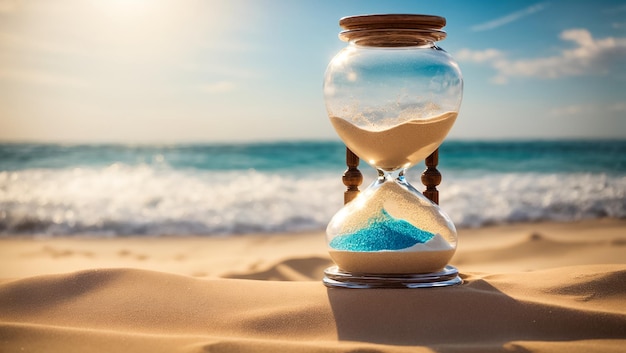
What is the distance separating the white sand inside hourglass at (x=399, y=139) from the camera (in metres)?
2.67

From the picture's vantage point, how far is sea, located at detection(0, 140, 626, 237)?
8.69m

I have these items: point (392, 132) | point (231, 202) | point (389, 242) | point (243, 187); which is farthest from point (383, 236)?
point (243, 187)

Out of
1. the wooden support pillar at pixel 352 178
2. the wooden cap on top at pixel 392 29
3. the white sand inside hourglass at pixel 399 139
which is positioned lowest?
the wooden support pillar at pixel 352 178

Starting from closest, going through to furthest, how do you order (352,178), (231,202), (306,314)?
(306,314)
(352,178)
(231,202)

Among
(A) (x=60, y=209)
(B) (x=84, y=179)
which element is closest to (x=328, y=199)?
(A) (x=60, y=209)

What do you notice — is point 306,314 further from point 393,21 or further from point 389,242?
point 393,21

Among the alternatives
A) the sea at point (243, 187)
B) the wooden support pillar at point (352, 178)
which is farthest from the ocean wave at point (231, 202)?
the wooden support pillar at point (352, 178)

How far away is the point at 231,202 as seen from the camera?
1000 cm

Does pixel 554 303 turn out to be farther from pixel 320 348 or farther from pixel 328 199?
pixel 328 199

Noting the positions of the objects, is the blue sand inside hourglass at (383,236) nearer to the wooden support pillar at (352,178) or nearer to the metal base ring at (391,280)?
the metal base ring at (391,280)

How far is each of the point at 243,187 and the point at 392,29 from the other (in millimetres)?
9270

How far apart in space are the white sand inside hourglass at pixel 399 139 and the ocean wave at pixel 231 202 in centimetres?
571

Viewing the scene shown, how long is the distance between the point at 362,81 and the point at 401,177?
41cm

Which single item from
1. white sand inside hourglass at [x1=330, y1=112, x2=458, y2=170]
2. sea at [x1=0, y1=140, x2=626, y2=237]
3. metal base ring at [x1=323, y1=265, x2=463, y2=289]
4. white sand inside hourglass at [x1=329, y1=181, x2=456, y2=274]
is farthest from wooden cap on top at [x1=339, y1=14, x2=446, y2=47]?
sea at [x1=0, y1=140, x2=626, y2=237]
